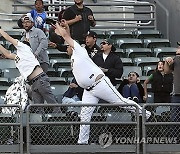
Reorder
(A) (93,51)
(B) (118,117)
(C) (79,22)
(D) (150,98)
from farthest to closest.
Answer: (C) (79,22) < (A) (93,51) < (D) (150,98) < (B) (118,117)

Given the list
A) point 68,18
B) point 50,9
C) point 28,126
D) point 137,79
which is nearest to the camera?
point 28,126

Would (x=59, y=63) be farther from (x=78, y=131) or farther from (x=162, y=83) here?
(x=78, y=131)

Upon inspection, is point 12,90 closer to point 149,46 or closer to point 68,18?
point 68,18

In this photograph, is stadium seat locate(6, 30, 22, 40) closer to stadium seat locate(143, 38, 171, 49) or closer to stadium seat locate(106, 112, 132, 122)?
stadium seat locate(143, 38, 171, 49)

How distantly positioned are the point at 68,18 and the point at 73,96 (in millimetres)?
2466

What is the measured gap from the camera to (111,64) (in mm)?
11695

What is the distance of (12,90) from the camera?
11125mm

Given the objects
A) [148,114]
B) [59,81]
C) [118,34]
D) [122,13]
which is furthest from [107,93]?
[122,13]

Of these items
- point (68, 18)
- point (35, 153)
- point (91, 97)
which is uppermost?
point (68, 18)

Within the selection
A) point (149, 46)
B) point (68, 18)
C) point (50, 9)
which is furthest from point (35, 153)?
point (50, 9)

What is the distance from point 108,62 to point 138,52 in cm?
317

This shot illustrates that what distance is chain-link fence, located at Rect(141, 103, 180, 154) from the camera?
34.0 ft

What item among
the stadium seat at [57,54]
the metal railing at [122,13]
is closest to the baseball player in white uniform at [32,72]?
the stadium seat at [57,54]

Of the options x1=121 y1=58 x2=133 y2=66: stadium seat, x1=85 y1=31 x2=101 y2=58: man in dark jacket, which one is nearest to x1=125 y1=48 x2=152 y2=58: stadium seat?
x1=121 y1=58 x2=133 y2=66: stadium seat
